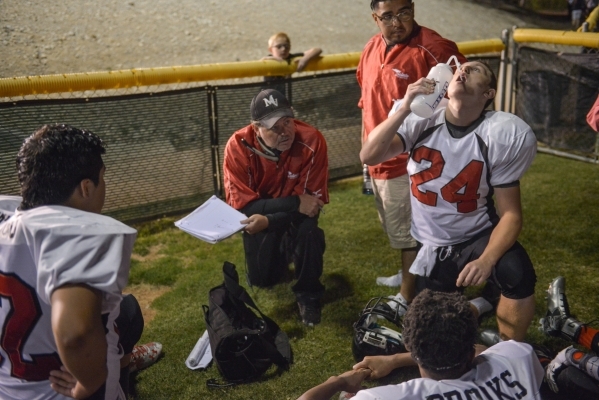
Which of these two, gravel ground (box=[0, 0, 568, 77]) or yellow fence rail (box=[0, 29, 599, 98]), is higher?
yellow fence rail (box=[0, 29, 599, 98])

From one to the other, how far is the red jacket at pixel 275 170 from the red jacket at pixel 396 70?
412mm

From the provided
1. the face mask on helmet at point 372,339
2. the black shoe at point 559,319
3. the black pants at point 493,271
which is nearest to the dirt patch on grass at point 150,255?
the face mask on helmet at point 372,339

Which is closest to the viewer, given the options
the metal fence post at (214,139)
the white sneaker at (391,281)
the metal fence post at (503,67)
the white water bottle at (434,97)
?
the white water bottle at (434,97)

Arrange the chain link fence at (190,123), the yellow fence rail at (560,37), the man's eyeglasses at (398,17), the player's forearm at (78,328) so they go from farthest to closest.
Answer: the yellow fence rail at (560,37) < the chain link fence at (190,123) < the man's eyeglasses at (398,17) < the player's forearm at (78,328)

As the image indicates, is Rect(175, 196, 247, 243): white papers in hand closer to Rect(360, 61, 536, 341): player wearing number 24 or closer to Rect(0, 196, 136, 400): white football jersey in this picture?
Rect(360, 61, 536, 341): player wearing number 24

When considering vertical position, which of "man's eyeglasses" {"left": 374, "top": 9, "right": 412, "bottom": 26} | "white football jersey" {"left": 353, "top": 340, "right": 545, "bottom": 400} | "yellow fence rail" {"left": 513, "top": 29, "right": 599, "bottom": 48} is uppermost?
"man's eyeglasses" {"left": 374, "top": 9, "right": 412, "bottom": 26}

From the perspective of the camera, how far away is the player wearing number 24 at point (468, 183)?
10.7ft

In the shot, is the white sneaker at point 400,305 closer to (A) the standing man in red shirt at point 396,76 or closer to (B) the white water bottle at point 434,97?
(A) the standing man in red shirt at point 396,76

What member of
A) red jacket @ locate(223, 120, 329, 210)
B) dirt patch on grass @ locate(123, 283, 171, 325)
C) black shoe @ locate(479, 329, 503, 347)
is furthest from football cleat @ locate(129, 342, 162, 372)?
black shoe @ locate(479, 329, 503, 347)

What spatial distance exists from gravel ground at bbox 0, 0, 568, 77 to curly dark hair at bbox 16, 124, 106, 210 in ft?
41.1

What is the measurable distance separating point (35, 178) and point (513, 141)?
2.39 meters

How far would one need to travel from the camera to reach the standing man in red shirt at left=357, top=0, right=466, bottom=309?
4.11 meters

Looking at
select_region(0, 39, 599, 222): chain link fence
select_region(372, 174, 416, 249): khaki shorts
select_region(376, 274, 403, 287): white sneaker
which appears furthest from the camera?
select_region(0, 39, 599, 222): chain link fence

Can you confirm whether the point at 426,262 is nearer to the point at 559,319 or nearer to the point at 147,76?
the point at 559,319
